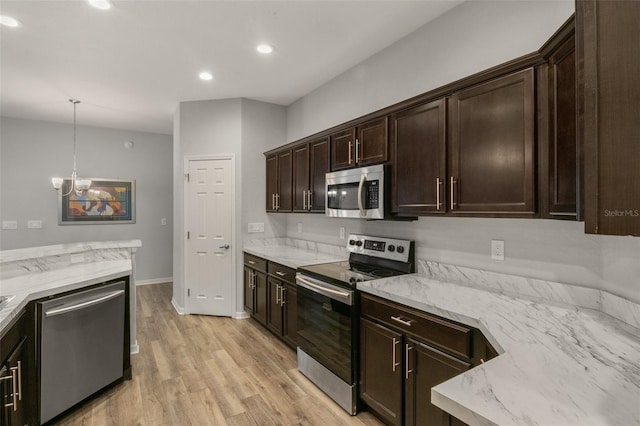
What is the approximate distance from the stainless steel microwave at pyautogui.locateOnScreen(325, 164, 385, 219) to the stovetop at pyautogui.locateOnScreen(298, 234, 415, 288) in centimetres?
34

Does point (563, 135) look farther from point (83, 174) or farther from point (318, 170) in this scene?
point (83, 174)

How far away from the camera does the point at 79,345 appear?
7.23 feet

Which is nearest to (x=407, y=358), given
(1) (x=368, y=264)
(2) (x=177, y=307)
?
(1) (x=368, y=264)

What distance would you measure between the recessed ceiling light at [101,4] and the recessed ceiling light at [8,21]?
77 centimetres

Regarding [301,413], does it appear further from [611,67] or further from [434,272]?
[611,67]

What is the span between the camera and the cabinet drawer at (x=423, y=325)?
1.54 meters

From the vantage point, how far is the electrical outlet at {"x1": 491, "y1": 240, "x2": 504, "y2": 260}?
6.50 ft

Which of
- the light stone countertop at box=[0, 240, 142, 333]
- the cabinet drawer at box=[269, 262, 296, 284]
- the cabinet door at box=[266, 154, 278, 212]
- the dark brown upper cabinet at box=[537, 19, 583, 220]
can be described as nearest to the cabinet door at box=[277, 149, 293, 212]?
the cabinet door at box=[266, 154, 278, 212]

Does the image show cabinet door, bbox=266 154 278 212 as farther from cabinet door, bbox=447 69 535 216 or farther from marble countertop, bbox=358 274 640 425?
marble countertop, bbox=358 274 640 425

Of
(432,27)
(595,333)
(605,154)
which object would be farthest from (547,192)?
(432,27)

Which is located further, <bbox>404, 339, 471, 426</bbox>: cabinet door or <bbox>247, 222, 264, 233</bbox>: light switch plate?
<bbox>247, 222, 264, 233</bbox>: light switch plate

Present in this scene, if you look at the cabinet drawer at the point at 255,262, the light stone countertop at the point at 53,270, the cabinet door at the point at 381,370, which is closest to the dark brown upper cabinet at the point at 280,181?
the cabinet drawer at the point at 255,262

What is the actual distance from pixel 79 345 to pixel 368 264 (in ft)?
7.33

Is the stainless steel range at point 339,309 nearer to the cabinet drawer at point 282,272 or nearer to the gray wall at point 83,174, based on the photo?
the cabinet drawer at point 282,272
